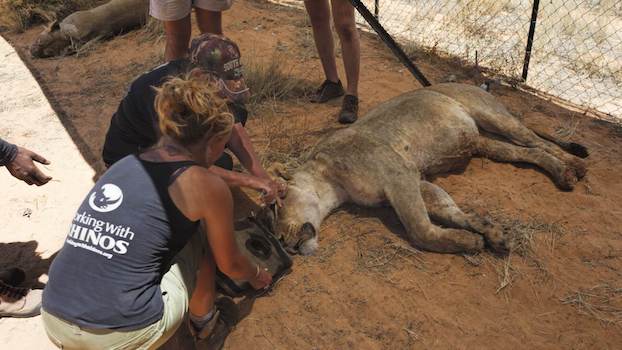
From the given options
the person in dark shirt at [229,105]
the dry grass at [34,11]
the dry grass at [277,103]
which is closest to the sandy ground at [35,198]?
the person in dark shirt at [229,105]

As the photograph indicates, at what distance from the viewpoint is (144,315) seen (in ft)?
8.43

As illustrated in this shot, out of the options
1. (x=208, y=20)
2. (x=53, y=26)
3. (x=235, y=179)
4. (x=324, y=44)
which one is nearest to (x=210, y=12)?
(x=208, y=20)

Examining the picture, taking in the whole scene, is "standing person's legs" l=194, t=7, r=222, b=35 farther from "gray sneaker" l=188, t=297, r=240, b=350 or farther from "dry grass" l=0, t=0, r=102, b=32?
"dry grass" l=0, t=0, r=102, b=32

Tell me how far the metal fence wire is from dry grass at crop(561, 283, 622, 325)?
299 centimetres

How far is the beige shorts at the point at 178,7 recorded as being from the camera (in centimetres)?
452

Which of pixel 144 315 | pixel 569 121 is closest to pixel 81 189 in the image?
pixel 144 315

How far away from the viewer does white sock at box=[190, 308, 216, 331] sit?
122 inches

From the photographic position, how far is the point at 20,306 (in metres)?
3.48

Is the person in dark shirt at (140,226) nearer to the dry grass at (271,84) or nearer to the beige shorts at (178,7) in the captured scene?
the beige shorts at (178,7)

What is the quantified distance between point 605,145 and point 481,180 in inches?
54.0

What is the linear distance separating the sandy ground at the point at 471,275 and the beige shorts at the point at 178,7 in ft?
4.32

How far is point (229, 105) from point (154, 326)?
1.44 meters

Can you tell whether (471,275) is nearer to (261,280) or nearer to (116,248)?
(261,280)

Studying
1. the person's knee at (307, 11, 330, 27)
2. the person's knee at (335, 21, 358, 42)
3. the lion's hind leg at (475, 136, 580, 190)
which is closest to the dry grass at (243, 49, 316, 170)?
the person's knee at (307, 11, 330, 27)
